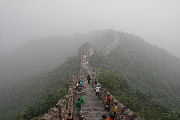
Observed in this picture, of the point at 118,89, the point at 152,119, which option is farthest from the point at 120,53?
the point at 152,119

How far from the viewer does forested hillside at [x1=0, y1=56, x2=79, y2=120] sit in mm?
15656

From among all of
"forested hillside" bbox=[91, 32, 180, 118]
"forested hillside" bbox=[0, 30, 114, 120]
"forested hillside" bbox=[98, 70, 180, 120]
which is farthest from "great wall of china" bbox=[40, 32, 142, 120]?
"forested hillside" bbox=[0, 30, 114, 120]

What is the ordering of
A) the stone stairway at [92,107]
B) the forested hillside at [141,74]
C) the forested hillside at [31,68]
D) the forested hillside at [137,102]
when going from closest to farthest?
the stone stairway at [92,107] < the forested hillside at [137,102] < the forested hillside at [141,74] < the forested hillside at [31,68]

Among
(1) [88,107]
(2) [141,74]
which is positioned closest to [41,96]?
(1) [88,107]

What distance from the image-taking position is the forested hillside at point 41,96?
15656 millimetres

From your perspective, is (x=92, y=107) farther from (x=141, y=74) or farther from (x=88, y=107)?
(x=141, y=74)

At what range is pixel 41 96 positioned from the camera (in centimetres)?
2145

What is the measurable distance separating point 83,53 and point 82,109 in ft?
64.4

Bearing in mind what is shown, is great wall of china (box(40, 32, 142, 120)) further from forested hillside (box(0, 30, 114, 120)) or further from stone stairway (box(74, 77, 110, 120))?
forested hillside (box(0, 30, 114, 120))

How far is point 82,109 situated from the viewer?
13805mm

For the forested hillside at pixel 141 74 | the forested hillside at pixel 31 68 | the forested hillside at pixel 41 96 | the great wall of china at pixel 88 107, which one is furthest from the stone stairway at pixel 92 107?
the forested hillside at pixel 31 68

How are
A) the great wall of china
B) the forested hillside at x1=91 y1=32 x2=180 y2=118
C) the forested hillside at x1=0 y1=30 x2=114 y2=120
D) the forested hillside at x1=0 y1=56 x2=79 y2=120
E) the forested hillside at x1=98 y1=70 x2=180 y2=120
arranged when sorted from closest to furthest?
the great wall of china
the forested hillside at x1=98 y1=70 x2=180 y2=120
the forested hillside at x1=0 y1=56 x2=79 y2=120
the forested hillside at x1=91 y1=32 x2=180 y2=118
the forested hillside at x1=0 y1=30 x2=114 y2=120

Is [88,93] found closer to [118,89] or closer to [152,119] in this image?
[118,89]

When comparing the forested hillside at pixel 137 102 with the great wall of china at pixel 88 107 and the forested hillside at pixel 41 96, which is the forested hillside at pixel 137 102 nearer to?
the great wall of china at pixel 88 107
